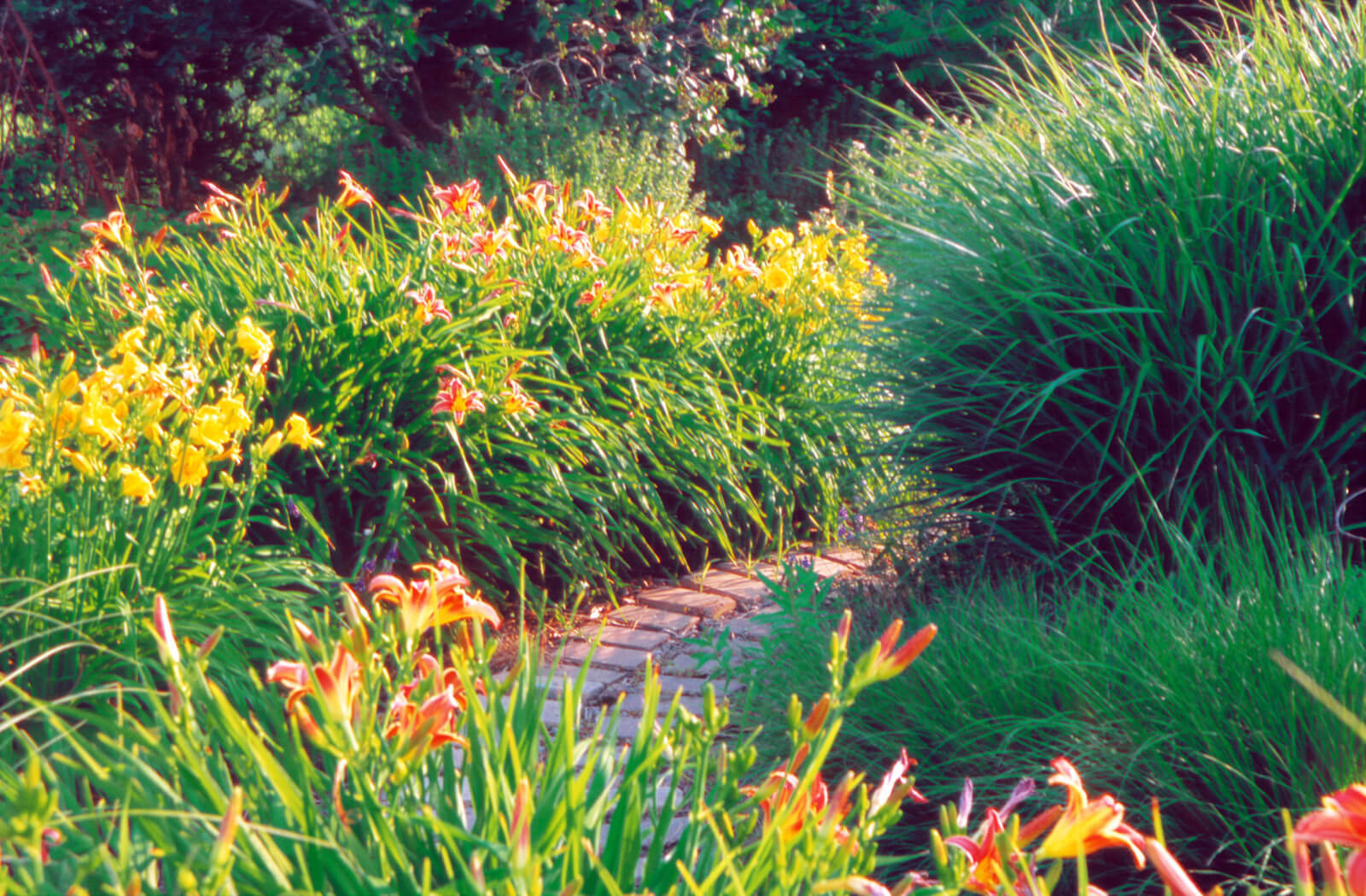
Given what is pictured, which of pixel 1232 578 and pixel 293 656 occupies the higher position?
pixel 293 656

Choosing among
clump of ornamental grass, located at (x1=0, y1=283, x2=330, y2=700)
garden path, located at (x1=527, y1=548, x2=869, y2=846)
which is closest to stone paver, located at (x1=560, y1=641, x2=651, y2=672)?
garden path, located at (x1=527, y1=548, x2=869, y2=846)

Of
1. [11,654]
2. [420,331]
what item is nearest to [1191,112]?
[420,331]

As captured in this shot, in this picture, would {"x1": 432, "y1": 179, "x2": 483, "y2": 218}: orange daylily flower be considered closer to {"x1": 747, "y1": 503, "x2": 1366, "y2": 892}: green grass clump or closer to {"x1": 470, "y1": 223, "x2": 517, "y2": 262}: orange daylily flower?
{"x1": 470, "y1": 223, "x2": 517, "y2": 262}: orange daylily flower

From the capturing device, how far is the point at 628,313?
3.96 meters

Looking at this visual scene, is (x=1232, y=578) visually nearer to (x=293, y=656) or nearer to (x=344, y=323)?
(x=293, y=656)

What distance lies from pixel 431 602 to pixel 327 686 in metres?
0.21

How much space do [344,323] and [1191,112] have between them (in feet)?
8.18

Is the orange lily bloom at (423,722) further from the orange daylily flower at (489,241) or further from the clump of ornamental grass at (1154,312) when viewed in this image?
the orange daylily flower at (489,241)

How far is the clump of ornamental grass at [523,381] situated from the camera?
3230mm

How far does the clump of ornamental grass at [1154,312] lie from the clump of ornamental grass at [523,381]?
70 centimetres

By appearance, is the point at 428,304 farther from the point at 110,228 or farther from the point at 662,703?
the point at 662,703

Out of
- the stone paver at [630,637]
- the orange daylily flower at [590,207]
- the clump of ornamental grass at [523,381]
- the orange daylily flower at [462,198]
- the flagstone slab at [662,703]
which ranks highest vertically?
the orange daylily flower at [462,198]

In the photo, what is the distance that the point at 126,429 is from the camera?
2.33 m

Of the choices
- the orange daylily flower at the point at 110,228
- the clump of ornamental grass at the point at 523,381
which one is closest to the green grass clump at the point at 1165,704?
the clump of ornamental grass at the point at 523,381
